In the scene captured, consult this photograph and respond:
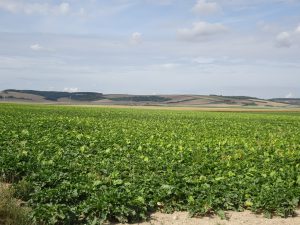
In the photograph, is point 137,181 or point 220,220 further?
point 137,181

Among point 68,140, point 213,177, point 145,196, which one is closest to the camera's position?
point 145,196

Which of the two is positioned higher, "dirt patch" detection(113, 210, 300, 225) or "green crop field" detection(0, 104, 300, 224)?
"green crop field" detection(0, 104, 300, 224)

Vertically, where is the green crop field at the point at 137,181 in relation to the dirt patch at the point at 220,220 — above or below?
above

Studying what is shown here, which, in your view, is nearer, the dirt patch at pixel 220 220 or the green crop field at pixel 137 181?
the dirt patch at pixel 220 220

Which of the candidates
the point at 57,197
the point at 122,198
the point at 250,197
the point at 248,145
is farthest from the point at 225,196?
the point at 248,145

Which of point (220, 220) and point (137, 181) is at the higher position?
point (137, 181)

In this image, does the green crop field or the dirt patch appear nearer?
the dirt patch

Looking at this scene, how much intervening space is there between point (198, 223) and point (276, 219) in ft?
6.63

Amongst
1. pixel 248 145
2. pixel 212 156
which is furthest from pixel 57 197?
pixel 248 145

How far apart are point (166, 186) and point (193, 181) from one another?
1.09 metres

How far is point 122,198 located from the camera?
9586 mm

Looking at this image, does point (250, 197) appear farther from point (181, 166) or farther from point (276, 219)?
point (181, 166)

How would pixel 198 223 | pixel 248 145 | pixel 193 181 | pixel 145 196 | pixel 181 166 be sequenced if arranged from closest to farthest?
pixel 198 223 < pixel 145 196 < pixel 193 181 < pixel 181 166 < pixel 248 145

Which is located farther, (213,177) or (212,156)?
(212,156)
